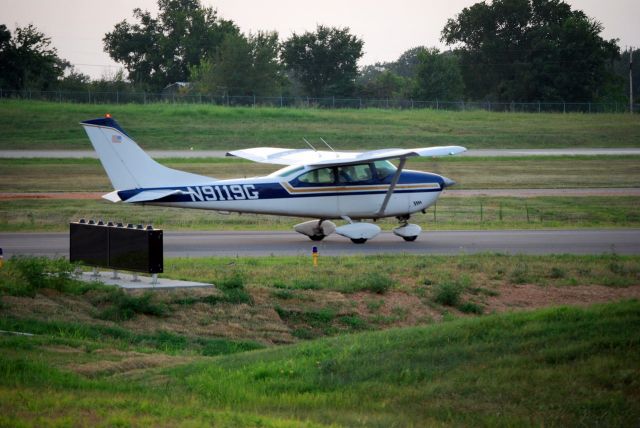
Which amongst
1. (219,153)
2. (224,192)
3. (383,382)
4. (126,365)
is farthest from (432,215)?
(219,153)

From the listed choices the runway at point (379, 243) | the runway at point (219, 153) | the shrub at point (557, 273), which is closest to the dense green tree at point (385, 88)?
the runway at point (219, 153)

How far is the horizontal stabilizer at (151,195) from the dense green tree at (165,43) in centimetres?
7915

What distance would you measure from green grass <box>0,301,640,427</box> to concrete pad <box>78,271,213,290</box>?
4.22m

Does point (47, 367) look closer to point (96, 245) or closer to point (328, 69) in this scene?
point (96, 245)

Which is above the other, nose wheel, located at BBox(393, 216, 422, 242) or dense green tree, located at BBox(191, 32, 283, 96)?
dense green tree, located at BBox(191, 32, 283, 96)

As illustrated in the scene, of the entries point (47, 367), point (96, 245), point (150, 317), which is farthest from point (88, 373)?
point (96, 245)

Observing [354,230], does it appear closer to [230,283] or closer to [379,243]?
[379,243]

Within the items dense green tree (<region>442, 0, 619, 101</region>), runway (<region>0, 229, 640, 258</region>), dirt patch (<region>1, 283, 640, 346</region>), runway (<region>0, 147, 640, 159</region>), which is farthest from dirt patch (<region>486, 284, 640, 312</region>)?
dense green tree (<region>442, 0, 619, 101</region>)

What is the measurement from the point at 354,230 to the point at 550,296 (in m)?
7.12

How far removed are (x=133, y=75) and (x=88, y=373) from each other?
94.4 metres

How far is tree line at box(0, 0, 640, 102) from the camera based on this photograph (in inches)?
3538

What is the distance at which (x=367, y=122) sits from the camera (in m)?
71.4

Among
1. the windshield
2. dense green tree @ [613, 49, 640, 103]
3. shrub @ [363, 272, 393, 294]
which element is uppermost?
dense green tree @ [613, 49, 640, 103]

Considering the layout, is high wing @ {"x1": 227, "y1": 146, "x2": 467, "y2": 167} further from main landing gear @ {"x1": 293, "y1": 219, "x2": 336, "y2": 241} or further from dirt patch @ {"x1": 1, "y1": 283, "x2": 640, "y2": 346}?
dirt patch @ {"x1": 1, "y1": 283, "x2": 640, "y2": 346}
